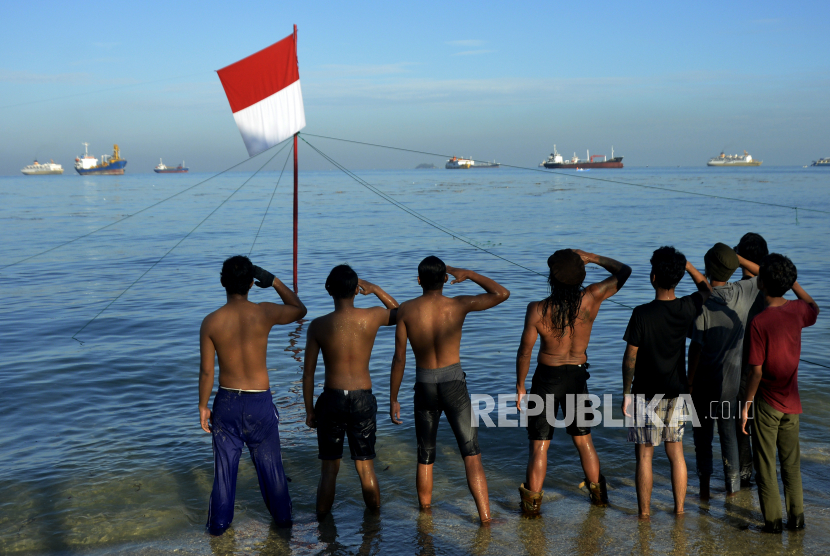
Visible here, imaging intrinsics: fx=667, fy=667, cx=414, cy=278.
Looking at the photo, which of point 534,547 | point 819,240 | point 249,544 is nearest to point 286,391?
point 249,544

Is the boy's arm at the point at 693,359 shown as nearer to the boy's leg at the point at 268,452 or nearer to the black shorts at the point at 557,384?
the black shorts at the point at 557,384

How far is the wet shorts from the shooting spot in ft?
15.0

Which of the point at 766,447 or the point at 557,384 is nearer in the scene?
the point at 766,447

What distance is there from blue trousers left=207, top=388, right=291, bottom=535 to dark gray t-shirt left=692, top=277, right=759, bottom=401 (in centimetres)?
311

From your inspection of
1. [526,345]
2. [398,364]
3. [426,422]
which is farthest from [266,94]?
[526,345]

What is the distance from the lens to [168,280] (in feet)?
64.0

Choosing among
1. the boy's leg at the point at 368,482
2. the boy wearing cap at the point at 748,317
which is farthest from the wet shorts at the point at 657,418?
the boy's leg at the point at 368,482

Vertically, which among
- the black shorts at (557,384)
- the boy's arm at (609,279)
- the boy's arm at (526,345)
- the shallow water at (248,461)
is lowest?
the shallow water at (248,461)

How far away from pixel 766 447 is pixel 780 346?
69 cm

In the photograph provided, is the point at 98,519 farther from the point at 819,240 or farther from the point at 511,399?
the point at 819,240

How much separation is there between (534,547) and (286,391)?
515 cm

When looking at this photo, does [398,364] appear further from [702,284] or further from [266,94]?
[266,94]

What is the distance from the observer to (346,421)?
4.66m

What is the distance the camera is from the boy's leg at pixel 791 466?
434cm
